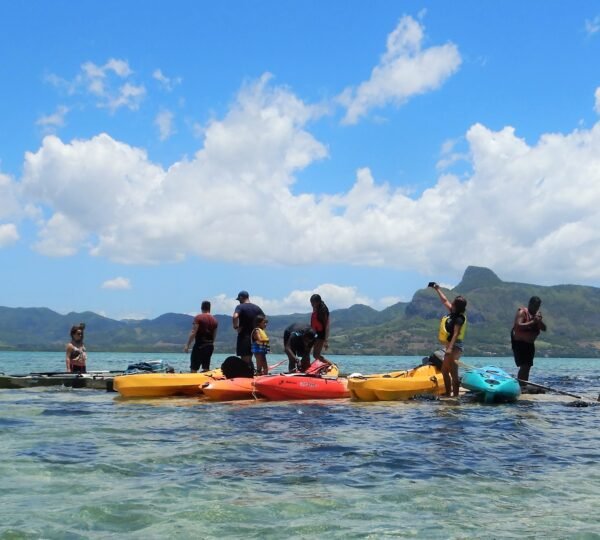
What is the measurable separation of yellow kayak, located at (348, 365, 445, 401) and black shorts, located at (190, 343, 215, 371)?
16.6 feet

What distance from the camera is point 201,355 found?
20156 millimetres

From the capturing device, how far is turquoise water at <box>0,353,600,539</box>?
20.1 feet

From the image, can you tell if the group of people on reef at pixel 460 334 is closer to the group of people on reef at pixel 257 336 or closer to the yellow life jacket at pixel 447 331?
the yellow life jacket at pixel 447 331

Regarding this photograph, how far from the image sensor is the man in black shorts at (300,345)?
19125mm

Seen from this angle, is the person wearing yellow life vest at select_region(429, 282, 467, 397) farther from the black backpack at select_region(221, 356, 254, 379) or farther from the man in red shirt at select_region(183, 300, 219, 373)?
the man in red shirt at select_region(183, 300, 219, 373)

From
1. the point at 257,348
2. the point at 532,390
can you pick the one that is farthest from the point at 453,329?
the point at 532,390

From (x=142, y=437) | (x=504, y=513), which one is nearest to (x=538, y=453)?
(x=504, y=513)

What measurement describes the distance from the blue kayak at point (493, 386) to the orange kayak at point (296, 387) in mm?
3562

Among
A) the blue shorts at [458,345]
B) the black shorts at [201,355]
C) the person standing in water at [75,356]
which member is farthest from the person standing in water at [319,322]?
the person standing in water at [75,356]

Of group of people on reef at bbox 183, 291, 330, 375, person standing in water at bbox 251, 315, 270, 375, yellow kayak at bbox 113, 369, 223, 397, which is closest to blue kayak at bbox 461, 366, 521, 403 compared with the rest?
group of people on reef at bbox 183, 291, 330, 375

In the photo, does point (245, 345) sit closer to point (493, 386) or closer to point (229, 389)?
point (229, 389)

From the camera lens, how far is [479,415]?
14258mm

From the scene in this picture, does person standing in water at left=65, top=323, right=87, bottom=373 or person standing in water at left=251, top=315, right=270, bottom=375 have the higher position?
person standing in water at left=251, top=315, right=270, bottom=375

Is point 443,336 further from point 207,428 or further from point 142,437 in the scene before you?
point 142,437
